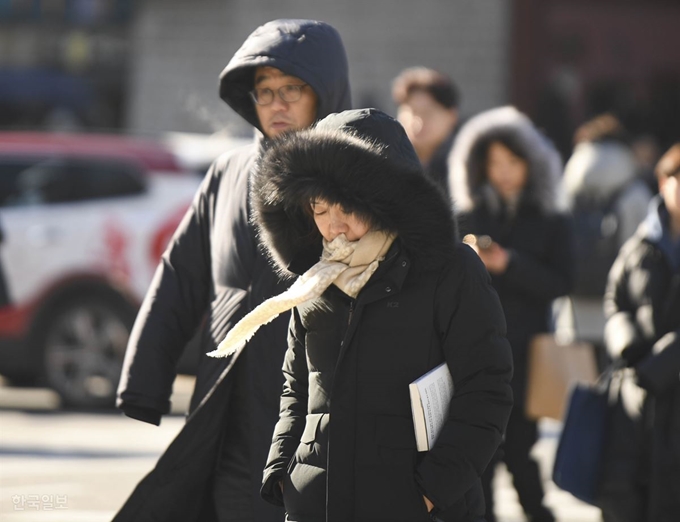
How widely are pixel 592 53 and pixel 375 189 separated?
1676cm

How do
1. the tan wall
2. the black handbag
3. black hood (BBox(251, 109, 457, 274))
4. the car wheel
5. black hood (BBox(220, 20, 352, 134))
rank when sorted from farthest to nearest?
the tan wall
the car wheel
the black handbag
black hood (BBox(220, 20, 352, 134))
black hood (BBox(251, 109, 457, 274))

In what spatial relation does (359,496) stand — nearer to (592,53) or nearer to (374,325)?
(374,325)

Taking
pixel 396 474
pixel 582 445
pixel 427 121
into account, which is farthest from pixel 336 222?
pixel 427 121

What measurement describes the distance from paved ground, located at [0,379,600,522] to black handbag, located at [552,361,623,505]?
123 cm

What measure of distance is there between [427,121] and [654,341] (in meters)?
1.74

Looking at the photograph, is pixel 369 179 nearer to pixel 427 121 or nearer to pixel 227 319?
pixel 227 319

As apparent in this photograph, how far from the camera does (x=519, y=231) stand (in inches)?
265

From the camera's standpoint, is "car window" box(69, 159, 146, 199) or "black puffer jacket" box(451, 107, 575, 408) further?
"car window" box(69, 159, 146, 199)

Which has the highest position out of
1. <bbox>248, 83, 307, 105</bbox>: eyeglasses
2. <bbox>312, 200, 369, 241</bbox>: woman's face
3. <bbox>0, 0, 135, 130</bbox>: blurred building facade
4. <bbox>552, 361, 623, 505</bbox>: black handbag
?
<bbox>248, 83, 307, 105</bbox>: eyeglasses

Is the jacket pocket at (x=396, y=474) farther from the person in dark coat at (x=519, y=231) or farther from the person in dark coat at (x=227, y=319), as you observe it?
the person in dark coat at (x=519, y=231)

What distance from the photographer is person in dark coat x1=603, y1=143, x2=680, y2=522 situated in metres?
5.94

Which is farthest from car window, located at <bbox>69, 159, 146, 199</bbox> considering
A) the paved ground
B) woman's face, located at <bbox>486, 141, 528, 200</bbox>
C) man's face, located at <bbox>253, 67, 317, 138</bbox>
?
man's face, located at <bbox>253, 67, 317, 138</bbox>

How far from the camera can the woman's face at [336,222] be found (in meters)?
3.70

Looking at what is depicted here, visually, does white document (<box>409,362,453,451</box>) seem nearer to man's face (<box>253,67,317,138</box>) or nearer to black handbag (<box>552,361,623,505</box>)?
man's face (<box>253,67,317,138</box>)
